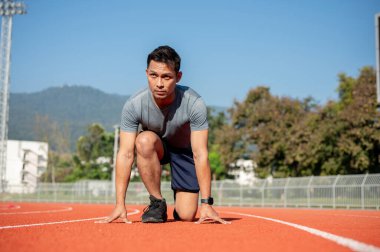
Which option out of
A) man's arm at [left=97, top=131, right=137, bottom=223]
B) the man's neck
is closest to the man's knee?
man's arm at [left=97, top=131, right=137, bottom=223]

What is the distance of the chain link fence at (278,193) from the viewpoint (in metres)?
20.7

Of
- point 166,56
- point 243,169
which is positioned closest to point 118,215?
point 166,56

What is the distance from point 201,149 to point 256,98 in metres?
43.0

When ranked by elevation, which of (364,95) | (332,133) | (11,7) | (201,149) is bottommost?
(201,149)

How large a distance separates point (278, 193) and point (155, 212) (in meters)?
20.0

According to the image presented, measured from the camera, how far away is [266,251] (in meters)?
3.22

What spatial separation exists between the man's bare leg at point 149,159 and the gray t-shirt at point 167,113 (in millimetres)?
141

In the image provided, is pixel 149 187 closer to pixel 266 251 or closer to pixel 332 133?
pixel 266 251

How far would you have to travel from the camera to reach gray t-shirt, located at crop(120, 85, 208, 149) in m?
5.71

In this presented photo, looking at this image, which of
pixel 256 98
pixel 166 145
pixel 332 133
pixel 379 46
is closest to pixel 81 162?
pixel 256 98

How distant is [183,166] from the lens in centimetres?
651

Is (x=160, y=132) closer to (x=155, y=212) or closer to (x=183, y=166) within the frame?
(x=183, y=166)

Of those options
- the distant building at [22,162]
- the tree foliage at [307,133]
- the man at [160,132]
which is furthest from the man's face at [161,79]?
the distant building at [22,162]

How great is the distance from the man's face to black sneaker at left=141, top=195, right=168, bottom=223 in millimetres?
1134
